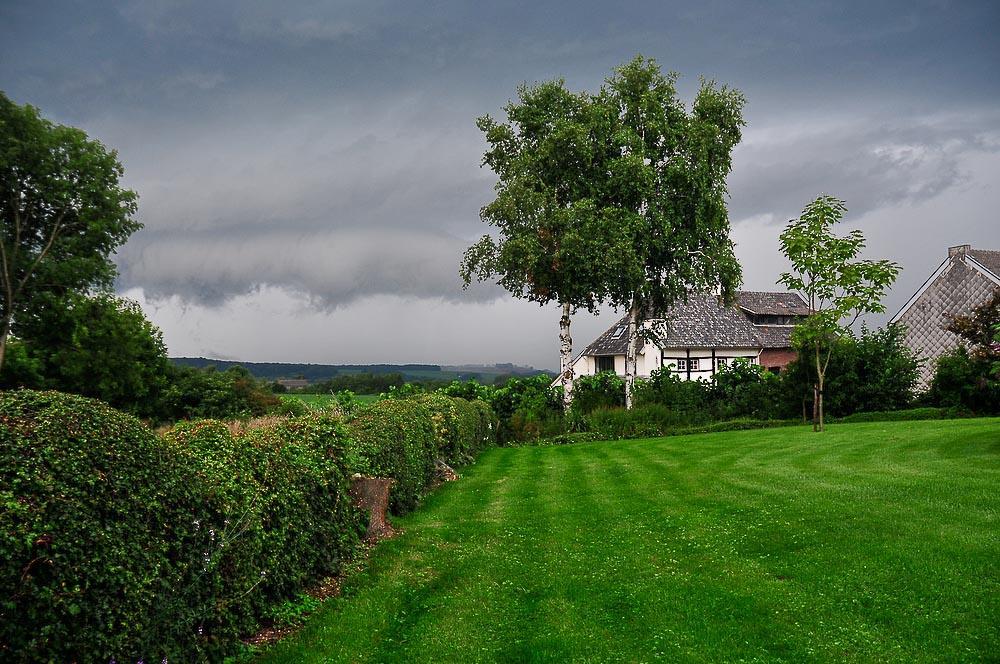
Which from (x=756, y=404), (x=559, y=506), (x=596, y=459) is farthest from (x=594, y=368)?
(x=559, y=506)

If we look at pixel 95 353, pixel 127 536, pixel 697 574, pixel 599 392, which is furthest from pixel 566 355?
pixel 95 353

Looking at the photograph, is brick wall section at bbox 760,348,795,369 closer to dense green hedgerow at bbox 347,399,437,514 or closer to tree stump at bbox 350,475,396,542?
dense green hedgerow at bbox 347,399,437,514

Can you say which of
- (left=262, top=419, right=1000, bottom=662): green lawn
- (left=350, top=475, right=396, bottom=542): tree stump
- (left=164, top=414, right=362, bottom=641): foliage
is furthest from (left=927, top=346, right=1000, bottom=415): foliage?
(left=164, top=414, right=362, bottom=641): foliage

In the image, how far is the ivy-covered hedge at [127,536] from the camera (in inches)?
167

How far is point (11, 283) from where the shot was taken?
44.4m

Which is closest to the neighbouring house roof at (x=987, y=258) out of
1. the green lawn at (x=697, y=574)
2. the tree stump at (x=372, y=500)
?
the green lawn at (x=697, y=574)

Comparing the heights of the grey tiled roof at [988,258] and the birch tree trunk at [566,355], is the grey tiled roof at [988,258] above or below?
above

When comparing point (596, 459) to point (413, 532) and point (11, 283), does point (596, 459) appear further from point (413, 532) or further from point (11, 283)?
point (11, 283)

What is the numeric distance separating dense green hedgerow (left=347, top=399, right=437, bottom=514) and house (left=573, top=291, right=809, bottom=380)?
98.9 feet

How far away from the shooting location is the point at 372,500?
1070 centimetres

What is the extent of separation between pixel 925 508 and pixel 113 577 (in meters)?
10.8

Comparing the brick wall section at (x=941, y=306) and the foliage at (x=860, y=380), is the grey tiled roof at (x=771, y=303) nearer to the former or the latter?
the brick wall section at (x=941, y=306)

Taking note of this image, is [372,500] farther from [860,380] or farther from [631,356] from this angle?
[860,380]

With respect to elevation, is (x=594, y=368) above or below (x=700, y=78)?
below
